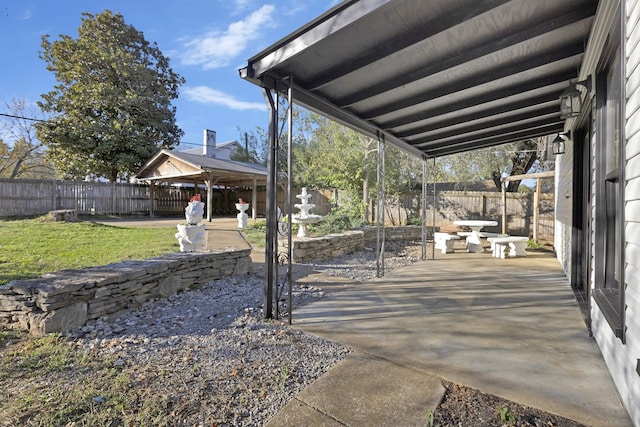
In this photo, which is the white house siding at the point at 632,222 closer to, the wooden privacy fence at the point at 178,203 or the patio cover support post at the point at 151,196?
the wooden privacy fence at the point at 178,203

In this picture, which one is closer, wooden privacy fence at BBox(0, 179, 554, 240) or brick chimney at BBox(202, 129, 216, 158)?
wooden privacy fence at BBox(0, 179, 554, 240)

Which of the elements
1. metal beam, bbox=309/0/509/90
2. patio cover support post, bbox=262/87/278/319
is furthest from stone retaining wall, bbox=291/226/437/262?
metal beam, bbox=309/0/509/90

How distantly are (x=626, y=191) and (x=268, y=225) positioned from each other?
8.52ft

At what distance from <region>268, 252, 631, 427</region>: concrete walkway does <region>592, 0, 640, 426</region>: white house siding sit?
182 millimetres

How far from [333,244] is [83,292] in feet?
15.0

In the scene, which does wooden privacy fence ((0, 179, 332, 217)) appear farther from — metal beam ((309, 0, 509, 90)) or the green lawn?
metal beam ((309, 0, 509, 90))

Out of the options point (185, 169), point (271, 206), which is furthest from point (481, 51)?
point (185, 169)

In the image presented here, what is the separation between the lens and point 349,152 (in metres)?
11.4

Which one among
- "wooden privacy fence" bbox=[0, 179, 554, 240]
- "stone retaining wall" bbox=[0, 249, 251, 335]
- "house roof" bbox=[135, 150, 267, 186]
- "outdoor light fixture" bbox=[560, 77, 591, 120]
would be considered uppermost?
"house roof" bbox=[135, 150, 267, 186]

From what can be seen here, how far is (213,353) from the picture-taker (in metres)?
2.35

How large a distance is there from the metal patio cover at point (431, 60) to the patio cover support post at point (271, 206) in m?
0.25

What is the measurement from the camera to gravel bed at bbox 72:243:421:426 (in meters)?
1.76

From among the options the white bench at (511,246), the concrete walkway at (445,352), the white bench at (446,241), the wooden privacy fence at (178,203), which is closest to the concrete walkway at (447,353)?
the concrete walkway at (445,352)

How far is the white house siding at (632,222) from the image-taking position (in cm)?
156
